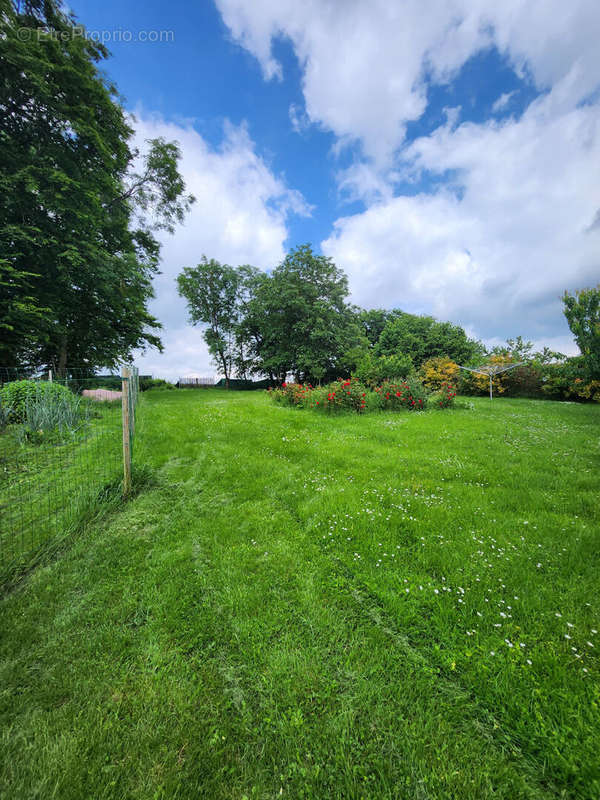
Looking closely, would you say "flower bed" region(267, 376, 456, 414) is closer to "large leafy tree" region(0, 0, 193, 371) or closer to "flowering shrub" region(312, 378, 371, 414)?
"flowering shrub" region(312, 378, 371, 414)

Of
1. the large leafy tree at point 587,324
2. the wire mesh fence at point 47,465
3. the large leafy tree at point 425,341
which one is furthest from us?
the large leafy tree at point 425,341

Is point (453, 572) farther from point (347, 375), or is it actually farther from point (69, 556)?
point (347, 375)

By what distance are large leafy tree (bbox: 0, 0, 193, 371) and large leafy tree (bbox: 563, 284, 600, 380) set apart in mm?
21139

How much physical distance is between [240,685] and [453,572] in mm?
2058

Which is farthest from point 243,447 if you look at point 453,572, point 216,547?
point 453,572

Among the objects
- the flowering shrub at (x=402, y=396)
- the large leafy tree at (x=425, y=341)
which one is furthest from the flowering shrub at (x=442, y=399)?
the large leafy tree at (x=425, y=341)

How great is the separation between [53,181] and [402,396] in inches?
668

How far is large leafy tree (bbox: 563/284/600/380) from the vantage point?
10.9 m

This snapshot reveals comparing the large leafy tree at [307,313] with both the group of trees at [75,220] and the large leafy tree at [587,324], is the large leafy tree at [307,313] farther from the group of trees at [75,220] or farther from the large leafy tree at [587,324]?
the large leafy tree at [587,324]

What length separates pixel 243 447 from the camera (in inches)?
263

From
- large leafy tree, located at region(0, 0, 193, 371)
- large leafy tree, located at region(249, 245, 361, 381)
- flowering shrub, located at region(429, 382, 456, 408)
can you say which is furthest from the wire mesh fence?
large leafy tree, located at region(249, 245, 361, 381)

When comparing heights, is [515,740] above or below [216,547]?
below

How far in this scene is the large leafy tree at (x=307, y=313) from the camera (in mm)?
25062

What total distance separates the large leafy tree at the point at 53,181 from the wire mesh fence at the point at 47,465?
5.98 meters
